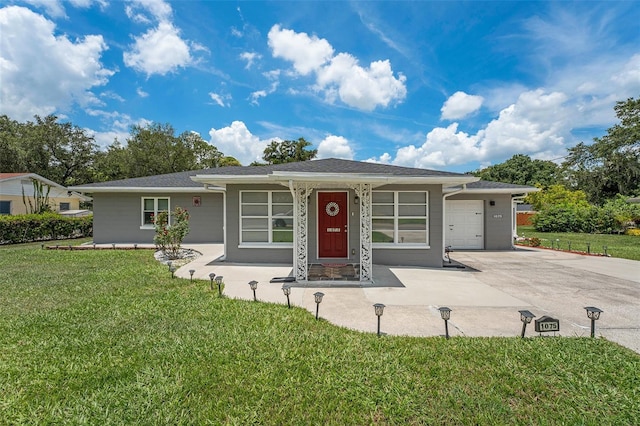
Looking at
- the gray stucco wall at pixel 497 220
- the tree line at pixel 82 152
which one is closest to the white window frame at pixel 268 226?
the gray stucco wall at pixel 497 220

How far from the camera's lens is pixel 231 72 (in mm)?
11812

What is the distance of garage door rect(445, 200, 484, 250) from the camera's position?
11742 millimetres

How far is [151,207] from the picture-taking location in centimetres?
1247

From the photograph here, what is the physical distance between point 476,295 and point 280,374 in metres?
4.36

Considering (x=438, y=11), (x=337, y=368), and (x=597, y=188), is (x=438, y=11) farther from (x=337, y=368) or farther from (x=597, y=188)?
(x=597, y=188)

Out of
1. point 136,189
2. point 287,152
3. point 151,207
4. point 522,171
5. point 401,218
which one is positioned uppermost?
point 287,152

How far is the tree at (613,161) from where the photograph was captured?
2375cm

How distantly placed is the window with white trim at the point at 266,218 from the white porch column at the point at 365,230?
108 inches

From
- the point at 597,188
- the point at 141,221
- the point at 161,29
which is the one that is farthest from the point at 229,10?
the point at 597,188

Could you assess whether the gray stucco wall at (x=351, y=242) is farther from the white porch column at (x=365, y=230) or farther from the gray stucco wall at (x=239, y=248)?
the white porch column at (x=365, y=230)

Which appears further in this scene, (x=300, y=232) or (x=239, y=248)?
(x=239, y=248)

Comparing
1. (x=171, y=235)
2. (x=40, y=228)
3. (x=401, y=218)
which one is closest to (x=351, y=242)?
(x=401, y=218)

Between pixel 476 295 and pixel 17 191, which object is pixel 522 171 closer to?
pixel 476 295

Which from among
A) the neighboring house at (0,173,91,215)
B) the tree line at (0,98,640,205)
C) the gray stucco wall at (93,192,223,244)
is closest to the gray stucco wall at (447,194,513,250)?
the gray stucco wall at (93,192,223,244)
